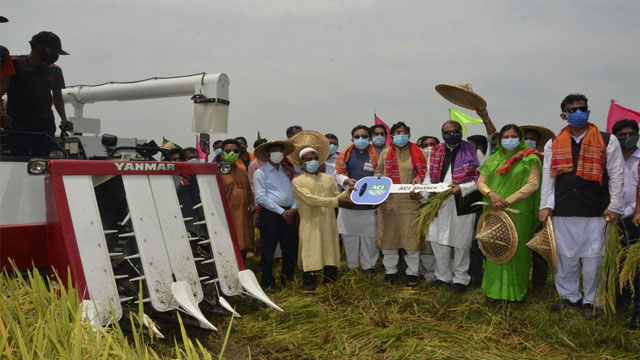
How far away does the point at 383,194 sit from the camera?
5867 millimetres

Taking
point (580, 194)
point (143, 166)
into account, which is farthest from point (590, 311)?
point (143, 166)

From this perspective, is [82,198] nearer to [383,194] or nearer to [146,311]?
[146,311]

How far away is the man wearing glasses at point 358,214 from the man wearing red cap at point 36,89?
137 inches

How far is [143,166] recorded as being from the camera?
4375 mm

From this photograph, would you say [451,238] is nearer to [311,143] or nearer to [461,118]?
[311,143]

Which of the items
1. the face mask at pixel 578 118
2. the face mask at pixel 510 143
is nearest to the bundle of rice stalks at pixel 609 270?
the face mask at pixel 578 118

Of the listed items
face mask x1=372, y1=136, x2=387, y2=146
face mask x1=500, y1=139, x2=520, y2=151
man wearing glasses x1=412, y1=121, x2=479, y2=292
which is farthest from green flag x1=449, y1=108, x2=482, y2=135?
face mask x1=500, y1=139, x2=520, y2=151

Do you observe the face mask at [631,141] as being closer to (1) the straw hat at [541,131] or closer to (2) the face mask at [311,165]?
(1) the straw hat at [541,131]

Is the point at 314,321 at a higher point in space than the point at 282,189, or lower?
lower

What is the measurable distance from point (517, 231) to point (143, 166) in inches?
149

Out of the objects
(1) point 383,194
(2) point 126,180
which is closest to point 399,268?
(1) point 383,194

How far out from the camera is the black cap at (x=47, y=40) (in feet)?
16.3

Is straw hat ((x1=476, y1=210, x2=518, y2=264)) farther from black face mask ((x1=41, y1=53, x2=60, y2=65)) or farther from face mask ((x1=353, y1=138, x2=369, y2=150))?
black face mask ((x1=41, y1=53, x2=60, y2=65))

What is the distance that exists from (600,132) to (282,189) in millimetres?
3518
